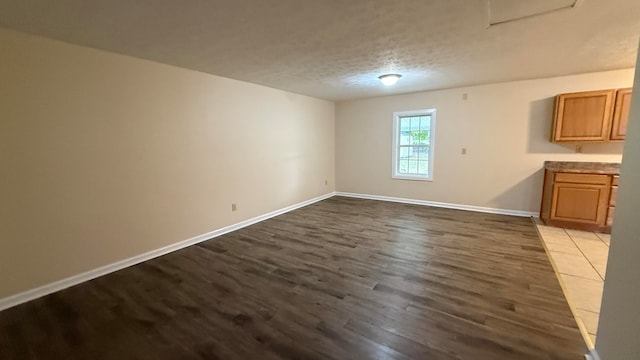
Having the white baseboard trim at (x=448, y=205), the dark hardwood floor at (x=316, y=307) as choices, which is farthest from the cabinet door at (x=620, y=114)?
the dark hardwood floor at (x=316, y=307)

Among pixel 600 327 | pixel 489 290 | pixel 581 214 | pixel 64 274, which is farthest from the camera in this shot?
pixel 581 214

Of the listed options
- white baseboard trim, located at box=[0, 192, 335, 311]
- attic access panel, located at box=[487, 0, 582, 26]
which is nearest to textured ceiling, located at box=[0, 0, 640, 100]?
attic access panel, located at box=[487, 0, 582, 26]

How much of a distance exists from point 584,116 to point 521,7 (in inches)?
124

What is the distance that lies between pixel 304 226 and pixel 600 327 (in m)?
3.43

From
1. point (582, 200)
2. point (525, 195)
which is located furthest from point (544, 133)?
point (582, 200)

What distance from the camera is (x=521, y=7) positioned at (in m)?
2.04

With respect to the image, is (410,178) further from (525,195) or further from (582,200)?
(582,200)

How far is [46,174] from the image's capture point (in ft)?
8.38

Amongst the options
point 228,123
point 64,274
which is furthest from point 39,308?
point 228,123

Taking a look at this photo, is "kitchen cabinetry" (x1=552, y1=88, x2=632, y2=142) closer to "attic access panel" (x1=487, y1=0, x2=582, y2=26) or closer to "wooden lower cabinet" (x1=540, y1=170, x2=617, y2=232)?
"wooden lower cabinet" (x1=540, y1=170, x2=617, y2=232)

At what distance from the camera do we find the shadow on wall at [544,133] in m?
4.46

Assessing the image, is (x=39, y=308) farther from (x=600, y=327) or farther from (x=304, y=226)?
(x=600, y=327)

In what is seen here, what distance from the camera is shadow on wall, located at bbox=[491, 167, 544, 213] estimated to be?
4.74m

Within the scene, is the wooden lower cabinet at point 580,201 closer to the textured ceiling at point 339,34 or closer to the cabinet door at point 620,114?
the cabinet door at point 620,114
